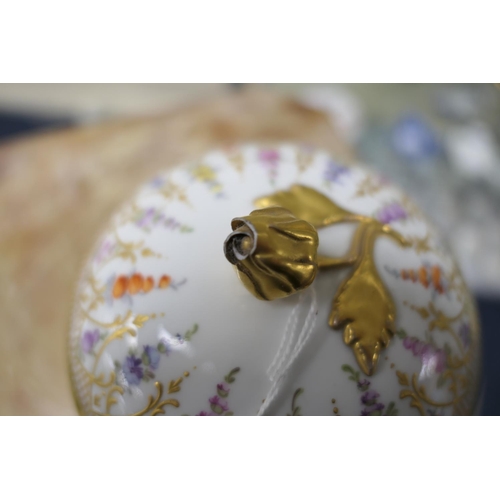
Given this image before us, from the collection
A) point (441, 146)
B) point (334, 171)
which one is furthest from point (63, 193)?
point (441, 146)

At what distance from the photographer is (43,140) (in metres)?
1.21

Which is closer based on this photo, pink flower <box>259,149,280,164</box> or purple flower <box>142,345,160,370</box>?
purple flower <box>142,345,160,370</box>

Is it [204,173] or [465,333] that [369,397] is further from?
[204,173]

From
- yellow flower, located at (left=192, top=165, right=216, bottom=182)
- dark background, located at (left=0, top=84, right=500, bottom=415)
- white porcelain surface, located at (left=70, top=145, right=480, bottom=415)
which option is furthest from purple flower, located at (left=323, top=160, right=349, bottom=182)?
dark background, located at (left=0, top=84, right=500, bottom=415)

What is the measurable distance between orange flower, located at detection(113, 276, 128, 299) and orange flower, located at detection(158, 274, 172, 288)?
52 millimetres

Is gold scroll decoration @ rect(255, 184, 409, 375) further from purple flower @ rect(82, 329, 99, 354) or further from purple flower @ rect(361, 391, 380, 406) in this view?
purple flower @ rect(82, 329, 99, 354)

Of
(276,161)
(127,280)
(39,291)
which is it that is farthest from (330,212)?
(39,291)

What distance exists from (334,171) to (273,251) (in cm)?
25

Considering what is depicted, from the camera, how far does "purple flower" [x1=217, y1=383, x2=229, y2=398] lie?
1.78ft

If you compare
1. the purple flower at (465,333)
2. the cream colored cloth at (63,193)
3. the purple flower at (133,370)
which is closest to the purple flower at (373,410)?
the purple flower at (465,333)

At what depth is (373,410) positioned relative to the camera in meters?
0.56

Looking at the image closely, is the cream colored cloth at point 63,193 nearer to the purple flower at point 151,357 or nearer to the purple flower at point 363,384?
the purple flower at point 151,357

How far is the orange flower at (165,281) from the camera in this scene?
22.1 inches

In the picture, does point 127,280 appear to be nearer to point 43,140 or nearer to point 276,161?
point 276,161
